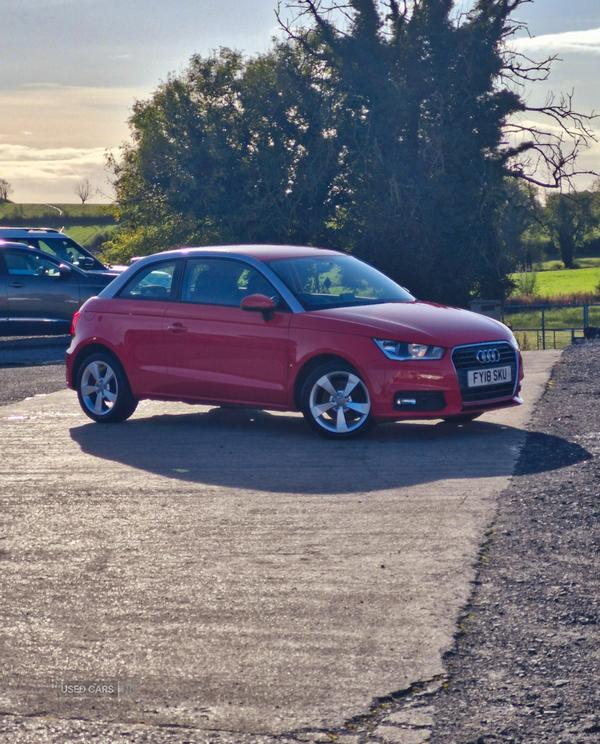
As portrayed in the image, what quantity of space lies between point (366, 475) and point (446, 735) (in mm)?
4070

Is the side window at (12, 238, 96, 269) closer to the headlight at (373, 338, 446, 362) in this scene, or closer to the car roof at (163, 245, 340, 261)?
the car roof at (163, 245, 340, 261)

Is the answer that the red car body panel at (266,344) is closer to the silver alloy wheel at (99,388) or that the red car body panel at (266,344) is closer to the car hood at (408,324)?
the car hood at (408,324)

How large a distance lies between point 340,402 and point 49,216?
331 ft

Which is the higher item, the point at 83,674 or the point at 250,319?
the point at 250,319

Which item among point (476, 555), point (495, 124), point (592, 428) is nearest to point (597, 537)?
point (476, 555)

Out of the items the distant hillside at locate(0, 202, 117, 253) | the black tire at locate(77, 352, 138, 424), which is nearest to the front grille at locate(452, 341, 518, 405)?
the black tire at locate(77, 352, 138, 424)

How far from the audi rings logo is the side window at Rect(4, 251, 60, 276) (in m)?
13.4

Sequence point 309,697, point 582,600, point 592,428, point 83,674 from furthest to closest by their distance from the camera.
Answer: point 592,428 < point 582,600 < point 83,674 < point 309,697

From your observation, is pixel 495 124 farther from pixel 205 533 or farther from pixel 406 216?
pixel 205 533

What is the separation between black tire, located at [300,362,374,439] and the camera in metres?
8.52

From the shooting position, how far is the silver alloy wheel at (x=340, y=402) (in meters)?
8.52

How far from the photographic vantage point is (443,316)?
8906 millimetres

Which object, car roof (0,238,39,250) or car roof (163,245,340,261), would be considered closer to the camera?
car roof (163,245,340,261)

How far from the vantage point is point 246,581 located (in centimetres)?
479
